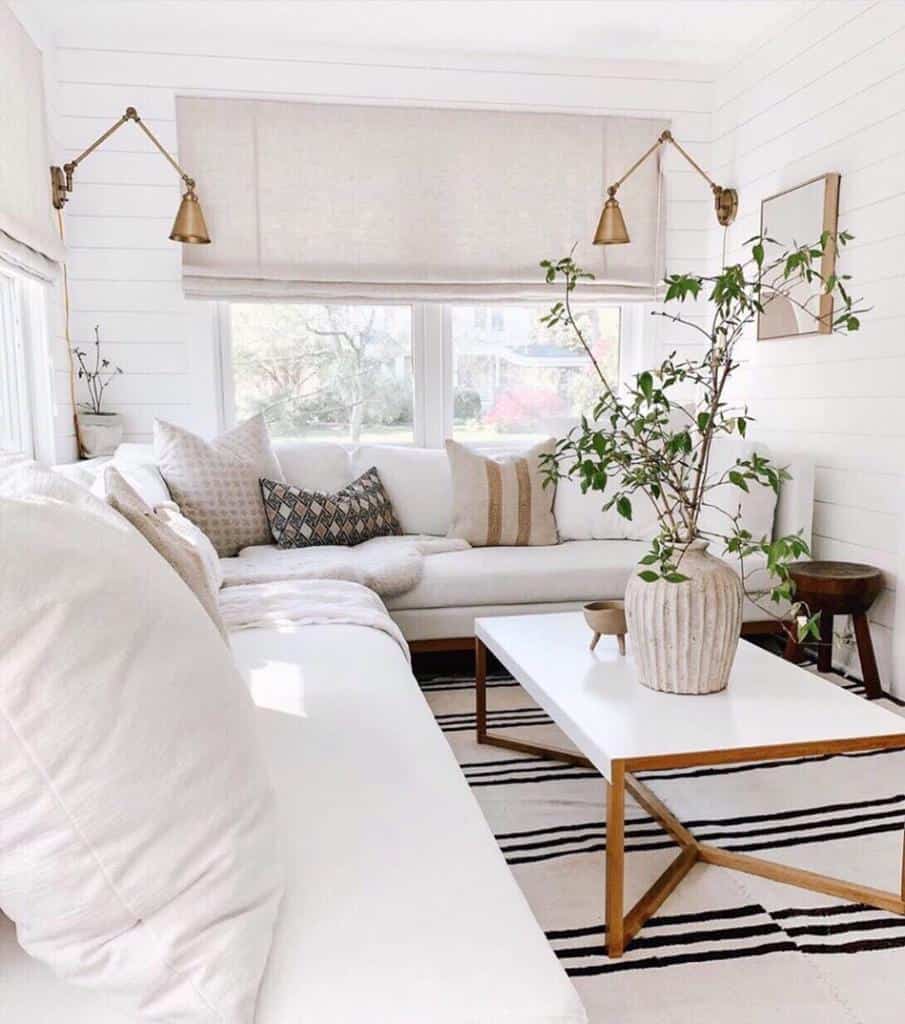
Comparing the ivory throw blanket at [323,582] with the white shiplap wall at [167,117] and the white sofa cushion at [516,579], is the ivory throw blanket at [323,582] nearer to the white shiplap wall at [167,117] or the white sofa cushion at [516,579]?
the white sofa cushion at [516,579]

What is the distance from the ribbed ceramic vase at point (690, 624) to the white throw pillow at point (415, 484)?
1789 mm

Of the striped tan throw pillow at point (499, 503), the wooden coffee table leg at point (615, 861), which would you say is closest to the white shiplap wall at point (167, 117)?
the striped tan throw pillow at point (499, 503)

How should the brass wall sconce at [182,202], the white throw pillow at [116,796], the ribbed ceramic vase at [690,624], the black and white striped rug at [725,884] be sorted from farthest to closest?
the brass wall sconce at [182,202] < the ribbed ceramic vase at [690,624] < the black and white striped rug at [725,884] < the white throw pillow at [116,796]

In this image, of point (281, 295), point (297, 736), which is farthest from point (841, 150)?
point (297, 736)

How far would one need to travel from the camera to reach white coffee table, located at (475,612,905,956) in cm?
158

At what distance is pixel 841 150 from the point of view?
3.23 metres

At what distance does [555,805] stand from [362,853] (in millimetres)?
1187

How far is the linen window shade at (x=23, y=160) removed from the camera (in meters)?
2.69

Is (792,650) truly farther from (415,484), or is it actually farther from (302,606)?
(302,606)

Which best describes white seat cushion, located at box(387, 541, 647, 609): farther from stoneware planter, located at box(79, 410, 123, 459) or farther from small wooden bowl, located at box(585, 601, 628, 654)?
stoneware planter, located at box(79, 410, 123, 459)

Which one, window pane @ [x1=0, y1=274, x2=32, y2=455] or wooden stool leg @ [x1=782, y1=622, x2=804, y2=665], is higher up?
window pane @ [x1=0, y1=274, x2=32, y2=455]

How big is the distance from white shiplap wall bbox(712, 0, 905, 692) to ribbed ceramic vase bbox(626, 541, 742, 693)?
4.84 feet

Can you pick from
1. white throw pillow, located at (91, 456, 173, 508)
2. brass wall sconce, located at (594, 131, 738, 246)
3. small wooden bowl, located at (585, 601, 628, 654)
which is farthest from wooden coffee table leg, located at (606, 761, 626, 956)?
brass wall sconce, located at (594, 131, 738, 246)

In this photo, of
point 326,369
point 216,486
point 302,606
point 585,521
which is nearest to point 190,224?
point 326,369
